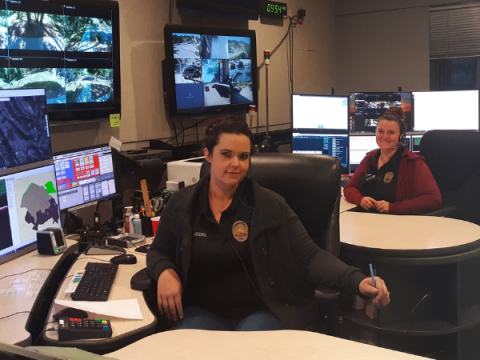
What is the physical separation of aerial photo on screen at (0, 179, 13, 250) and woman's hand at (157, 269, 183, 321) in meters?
0.63

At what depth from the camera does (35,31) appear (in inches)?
107

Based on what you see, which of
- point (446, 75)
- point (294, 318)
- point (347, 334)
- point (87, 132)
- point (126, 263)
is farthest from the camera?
point (446, 75)

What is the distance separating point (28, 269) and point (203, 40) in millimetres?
2387

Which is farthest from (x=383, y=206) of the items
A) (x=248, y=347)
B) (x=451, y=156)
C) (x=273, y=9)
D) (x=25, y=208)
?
(x=273, y=9)

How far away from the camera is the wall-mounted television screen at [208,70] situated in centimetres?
367

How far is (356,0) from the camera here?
595cm

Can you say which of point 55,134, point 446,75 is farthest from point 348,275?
point 446,75

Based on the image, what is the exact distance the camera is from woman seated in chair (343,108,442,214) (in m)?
2.95

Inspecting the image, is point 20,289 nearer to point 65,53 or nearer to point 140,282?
point 140,282

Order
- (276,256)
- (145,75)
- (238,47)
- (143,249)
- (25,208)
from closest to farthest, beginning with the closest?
1. (276,256)
2. (25,208)
3. (143,249)
4. (145,75)
5. (238,47)

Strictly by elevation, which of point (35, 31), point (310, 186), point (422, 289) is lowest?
point (422, 289)

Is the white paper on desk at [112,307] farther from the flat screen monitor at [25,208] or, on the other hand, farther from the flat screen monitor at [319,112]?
the flat screen monitor at [319,112]

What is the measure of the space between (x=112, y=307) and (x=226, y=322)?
0.45 metres

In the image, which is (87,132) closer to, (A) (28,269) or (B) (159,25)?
(B) (159,25)
